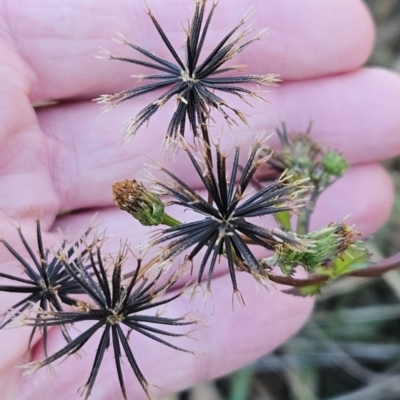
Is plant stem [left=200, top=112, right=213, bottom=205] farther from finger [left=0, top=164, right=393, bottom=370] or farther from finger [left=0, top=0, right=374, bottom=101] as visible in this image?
finger [left=0, top=0, right=374, bottom=101]

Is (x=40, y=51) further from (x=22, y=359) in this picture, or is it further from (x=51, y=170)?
(x=22, y=359)

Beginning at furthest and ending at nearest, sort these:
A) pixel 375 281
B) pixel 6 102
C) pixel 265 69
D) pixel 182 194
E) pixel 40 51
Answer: pixel 375 281 → pixel 265 69 → pixel 40 51 → pixel 6 102 → pixel 182 194

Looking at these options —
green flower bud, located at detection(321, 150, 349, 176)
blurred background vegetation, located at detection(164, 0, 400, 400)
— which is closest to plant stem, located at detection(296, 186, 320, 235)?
green flower bud, located at detection(321, 150, 349, 176)

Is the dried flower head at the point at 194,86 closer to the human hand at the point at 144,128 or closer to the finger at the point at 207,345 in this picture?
the human hand at the point at 144,128

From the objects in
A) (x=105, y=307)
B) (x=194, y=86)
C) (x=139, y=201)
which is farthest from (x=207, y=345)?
(x=194, y=86)

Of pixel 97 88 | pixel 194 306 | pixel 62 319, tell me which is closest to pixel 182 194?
pixel 62 319

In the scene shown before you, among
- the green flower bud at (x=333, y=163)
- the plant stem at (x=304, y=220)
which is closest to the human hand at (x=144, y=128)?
the green flower bud at (x=333, y=163)

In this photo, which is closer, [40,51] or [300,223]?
[300,223]
